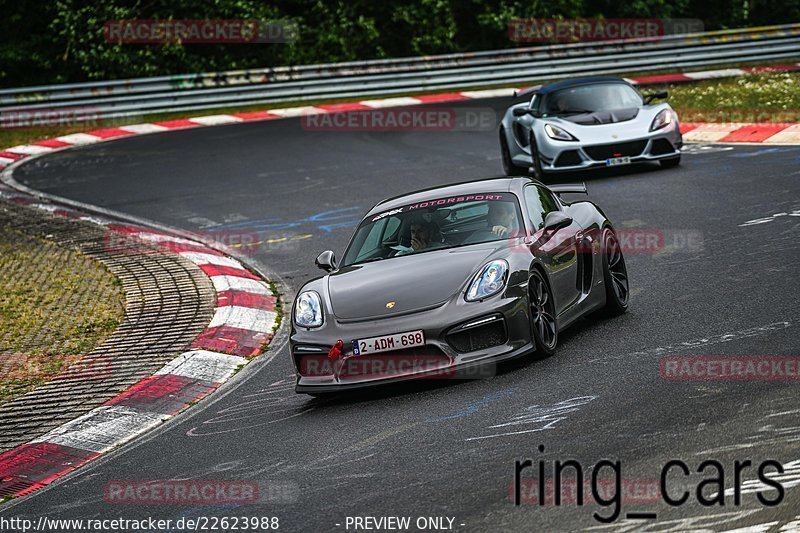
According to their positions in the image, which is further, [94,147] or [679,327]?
[94,147]

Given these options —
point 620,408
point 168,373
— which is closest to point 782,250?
point 620,408

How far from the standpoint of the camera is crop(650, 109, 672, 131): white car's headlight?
1580 centimetres

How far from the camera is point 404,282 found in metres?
7.88

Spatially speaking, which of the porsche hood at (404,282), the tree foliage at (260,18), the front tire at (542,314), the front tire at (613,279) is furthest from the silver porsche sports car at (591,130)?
the tree foliage at (260,18)

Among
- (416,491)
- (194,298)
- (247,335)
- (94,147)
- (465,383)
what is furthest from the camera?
(94,147)

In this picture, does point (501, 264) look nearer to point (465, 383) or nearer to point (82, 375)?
point (465, 383)

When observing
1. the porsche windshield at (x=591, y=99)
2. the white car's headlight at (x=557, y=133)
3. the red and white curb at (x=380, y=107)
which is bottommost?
the red and white curb at (x=380, y=107)

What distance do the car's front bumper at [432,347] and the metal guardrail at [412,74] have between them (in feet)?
64.3

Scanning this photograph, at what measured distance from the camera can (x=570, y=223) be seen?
8547 mm

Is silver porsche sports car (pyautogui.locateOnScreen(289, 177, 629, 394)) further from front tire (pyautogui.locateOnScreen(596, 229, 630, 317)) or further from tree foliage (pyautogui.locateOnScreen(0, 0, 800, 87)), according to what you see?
tree foliage (pyautogui.locateOnScreen(0, 0, 800, 87))

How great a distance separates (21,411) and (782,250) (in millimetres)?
6233

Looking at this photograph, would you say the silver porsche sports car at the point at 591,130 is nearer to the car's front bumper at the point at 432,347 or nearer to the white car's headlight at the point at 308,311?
the white car's headlight at the point at 308,311

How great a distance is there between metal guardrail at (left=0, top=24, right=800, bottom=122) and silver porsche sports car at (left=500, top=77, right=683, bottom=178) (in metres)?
11.4

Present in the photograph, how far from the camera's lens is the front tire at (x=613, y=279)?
8.95m
